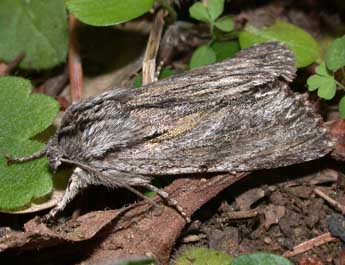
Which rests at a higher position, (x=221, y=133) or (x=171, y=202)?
(x=221, y=133)

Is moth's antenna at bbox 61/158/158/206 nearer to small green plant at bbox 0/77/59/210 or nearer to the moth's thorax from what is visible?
the moth's thorax

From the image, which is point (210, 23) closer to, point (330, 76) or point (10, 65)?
point (330, 76)

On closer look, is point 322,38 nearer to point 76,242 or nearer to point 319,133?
point 319,133

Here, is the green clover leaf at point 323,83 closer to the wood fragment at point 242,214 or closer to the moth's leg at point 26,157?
the wood fragment at point 242,214

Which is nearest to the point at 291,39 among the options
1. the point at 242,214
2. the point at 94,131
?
the point at 242,214

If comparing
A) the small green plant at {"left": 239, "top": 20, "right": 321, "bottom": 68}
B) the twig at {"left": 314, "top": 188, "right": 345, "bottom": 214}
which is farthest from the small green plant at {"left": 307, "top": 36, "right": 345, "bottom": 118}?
the twig at {"left": 314, "top": 188, "right": 345, "bottom": 214}

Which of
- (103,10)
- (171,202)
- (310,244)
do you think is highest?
(103,10)
